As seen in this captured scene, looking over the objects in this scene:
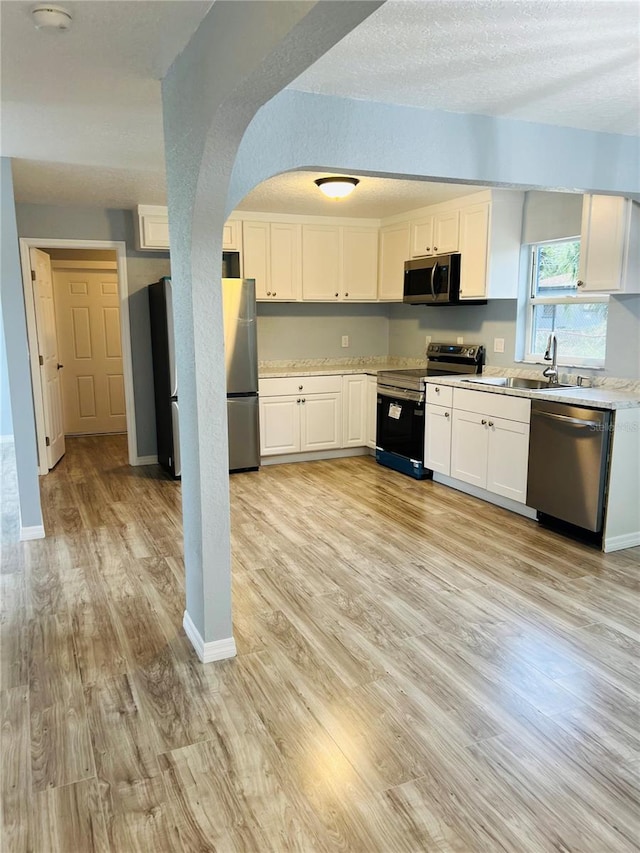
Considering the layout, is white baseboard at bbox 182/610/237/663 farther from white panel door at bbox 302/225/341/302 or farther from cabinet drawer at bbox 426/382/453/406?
white panel door at bbox 302/225/341/302

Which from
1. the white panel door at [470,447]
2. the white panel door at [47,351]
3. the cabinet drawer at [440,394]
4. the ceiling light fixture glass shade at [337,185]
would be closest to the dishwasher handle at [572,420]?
the white panel door at [470,447]

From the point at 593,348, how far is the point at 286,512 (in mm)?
2499

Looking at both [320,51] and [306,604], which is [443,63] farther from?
[306,604]

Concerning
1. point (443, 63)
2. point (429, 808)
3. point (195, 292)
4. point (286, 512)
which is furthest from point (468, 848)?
point (286, 512)

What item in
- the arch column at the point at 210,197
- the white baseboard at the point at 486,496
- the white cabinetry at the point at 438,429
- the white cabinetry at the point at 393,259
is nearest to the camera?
the arch column at the point at 210,197

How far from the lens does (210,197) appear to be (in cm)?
Answer: 200

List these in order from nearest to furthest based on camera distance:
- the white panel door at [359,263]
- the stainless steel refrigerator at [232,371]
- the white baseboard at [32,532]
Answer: the white baseboard at [32,532] → the stainless steel refrigerator at [232,371] → the white panel door at [359,263]

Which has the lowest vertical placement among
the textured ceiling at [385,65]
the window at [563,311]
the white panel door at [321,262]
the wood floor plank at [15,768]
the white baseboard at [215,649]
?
the wood floor plank at [15,768]

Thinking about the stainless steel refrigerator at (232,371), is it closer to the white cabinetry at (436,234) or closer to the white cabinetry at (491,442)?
the white cabinetry at (436,234)

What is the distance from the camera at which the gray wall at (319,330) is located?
597 cm

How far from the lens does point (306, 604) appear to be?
116 inches

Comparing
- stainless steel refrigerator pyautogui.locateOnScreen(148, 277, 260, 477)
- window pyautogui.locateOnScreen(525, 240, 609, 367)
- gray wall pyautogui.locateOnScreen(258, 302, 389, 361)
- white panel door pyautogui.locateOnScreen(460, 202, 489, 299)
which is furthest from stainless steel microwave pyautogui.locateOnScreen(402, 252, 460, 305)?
stainless steel refrigerator pyautogui.locateOnScreen(148, 277, 260, 477)

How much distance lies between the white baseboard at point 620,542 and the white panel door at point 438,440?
4.70ft

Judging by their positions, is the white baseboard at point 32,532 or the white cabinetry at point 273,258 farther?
the white cabinetry at point 273,258
